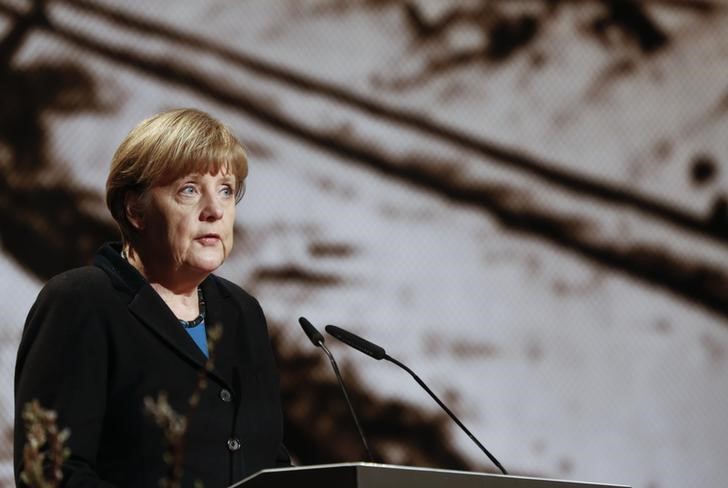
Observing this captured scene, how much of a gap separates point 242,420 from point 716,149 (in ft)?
6.74

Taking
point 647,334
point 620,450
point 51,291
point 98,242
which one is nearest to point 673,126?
point 647,334

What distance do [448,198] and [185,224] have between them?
150 centimetres

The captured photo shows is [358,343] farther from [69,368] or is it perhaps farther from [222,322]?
[69,368]

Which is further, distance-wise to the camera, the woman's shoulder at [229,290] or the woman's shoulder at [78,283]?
the woman's shoulder at [229,290]

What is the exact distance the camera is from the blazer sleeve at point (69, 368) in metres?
1.68

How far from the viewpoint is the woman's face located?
74.8 inches

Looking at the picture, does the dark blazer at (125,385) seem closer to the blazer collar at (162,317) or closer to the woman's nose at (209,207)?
the blazer collar at (162,317)

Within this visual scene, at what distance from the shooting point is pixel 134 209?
1.93 m

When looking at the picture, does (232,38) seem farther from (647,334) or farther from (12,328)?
(647,334)

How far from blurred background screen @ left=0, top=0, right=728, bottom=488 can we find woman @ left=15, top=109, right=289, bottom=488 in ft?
3.74

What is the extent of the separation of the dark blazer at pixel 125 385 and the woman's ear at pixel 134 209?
6 centimetres

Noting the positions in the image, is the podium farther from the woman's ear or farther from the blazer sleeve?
the woman's ear

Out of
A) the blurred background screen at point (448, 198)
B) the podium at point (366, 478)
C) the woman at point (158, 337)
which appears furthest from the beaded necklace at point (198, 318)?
the blurred background screen at point (448, 198)

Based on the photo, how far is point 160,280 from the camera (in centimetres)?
193
